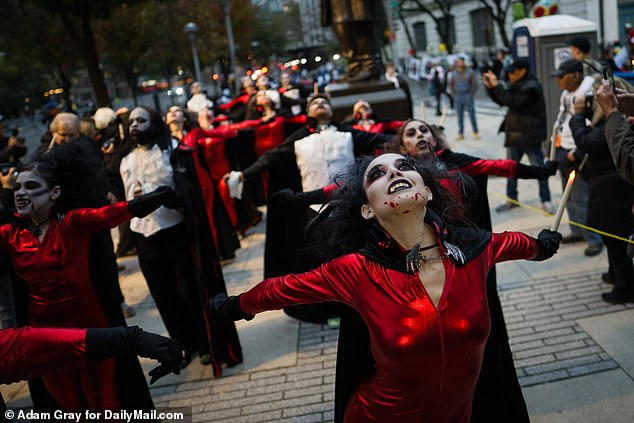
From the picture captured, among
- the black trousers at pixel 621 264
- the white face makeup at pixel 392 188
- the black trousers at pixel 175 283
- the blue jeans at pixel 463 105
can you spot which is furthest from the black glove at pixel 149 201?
the blue jeans at pixel 463 105

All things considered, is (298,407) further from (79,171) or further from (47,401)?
(79,171)

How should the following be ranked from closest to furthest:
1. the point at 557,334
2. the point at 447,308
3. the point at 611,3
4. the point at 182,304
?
1. the point at 447,308
2. the point at 557,334
3. the point at 182,304
4. the point at 611,3

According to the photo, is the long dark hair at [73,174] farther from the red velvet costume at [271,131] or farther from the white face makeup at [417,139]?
the red velvet costume at [271,131]

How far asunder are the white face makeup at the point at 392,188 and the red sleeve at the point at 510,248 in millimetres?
373

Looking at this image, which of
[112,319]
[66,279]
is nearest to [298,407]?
[112,319]

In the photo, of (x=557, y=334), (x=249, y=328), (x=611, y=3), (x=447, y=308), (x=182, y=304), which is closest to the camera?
(x=447, y=308)

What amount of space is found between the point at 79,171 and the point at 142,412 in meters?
1.60

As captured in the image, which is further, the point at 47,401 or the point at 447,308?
the point at 47,401

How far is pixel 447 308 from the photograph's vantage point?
2297mm

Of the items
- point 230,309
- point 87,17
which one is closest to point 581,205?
point 230,309

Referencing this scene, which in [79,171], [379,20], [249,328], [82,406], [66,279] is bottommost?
[249,328]

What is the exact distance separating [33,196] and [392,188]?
220 cm

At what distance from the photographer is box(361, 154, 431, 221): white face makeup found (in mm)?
2354

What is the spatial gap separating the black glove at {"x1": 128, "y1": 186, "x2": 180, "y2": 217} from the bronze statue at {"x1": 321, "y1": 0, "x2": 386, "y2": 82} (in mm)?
6632
